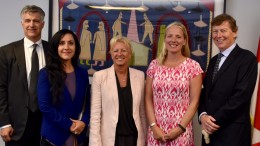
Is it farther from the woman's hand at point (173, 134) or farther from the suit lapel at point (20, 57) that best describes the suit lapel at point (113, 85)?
the suit lapel at point (20, 57)

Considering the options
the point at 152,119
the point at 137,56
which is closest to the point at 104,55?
the point at 137,56

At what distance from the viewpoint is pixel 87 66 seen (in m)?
2.68

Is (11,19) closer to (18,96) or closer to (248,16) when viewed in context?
(18,96)

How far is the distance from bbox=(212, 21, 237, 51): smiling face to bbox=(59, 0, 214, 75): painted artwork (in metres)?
0.62

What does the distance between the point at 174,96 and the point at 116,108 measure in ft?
1.30

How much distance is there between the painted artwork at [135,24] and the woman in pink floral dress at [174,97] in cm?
54

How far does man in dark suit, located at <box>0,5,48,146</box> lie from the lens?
2055mm

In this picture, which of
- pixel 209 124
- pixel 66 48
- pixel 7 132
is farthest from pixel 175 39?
pixel 7 132

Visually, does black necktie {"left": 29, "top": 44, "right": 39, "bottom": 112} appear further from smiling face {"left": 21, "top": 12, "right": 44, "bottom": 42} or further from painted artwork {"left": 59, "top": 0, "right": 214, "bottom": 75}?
A: painted artwork {"left": 59, "top": 0, "right": 214, "bottom": 75}

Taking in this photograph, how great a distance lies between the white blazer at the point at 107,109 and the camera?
6.62 feet

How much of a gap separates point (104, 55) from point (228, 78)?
1.18 meters

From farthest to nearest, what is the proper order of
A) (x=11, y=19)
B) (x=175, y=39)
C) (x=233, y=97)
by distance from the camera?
(x=11, y=19) → (x=175, y=39) → (x=233, y=97)

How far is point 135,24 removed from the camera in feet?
8.59

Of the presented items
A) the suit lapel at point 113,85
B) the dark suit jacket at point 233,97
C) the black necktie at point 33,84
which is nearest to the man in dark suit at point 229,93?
the dark suit jacket at point 233,97
